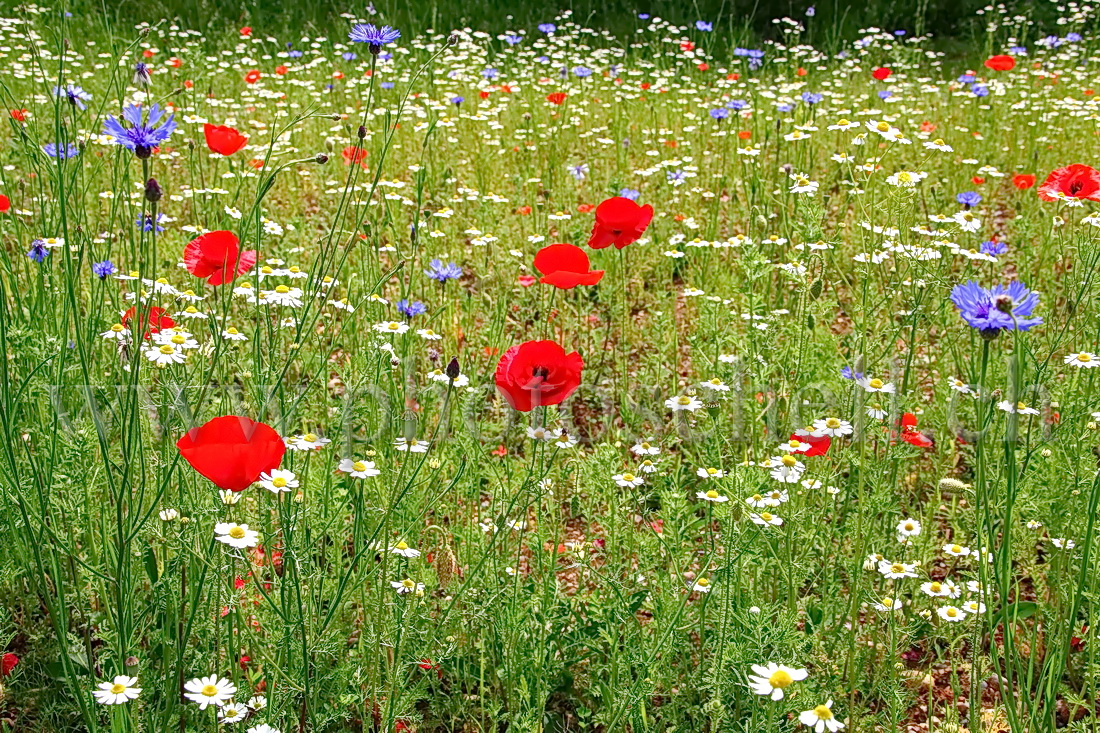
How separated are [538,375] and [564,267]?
15.7 inches

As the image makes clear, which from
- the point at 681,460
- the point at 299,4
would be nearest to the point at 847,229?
the point at 681,460

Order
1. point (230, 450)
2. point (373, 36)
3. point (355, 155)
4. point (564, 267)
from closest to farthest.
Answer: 1. point (230, 450)
2. point (355, 155)
3. point (373, 36)
4. point (564, 267)

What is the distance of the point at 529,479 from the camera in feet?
6.15

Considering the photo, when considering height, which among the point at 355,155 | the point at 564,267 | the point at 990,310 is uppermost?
the point at 355,155

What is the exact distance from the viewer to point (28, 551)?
2072 millimetres

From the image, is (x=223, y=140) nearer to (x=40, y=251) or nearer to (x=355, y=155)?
(x=40, y=251)

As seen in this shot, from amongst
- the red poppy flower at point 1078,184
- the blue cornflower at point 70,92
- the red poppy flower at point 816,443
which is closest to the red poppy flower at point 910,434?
the red poppy flower at point 816,443

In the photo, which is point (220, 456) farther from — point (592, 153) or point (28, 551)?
point (592, 153)

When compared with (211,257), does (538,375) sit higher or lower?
lower

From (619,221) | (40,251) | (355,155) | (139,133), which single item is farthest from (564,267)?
(40,251)

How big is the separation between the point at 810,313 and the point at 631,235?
23.1 inches

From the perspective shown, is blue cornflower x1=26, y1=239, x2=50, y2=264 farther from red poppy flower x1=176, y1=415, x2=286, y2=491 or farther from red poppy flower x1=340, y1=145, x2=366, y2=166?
red poppy flower x1=176, y1=415, x2=286, y2=491

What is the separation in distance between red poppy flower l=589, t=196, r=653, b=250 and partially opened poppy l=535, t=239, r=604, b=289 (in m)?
0.15

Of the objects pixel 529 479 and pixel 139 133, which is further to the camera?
pixel 529 479
